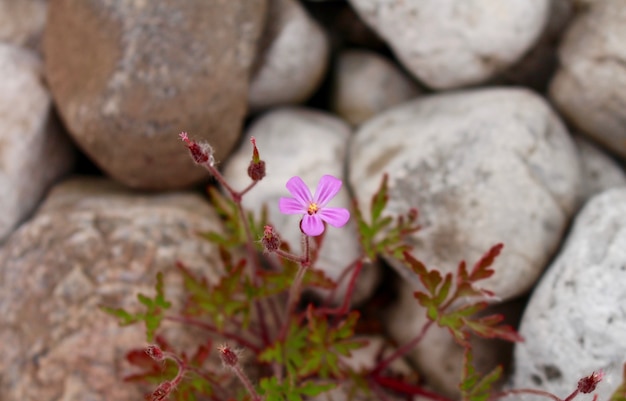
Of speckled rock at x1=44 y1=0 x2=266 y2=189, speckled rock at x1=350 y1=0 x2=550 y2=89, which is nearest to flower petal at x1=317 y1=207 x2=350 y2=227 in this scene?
speckled rock at x1=44 y1=0 x2=266 y2=189

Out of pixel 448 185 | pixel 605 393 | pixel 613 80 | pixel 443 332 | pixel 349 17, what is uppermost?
pixel 349 17

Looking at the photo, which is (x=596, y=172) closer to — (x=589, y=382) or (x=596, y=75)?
(x=596, y=75)

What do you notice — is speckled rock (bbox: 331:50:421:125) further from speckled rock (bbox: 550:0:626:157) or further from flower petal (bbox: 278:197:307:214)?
flower petal (bbox: 278:197:307:214)

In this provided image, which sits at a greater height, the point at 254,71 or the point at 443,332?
the point at 254,71

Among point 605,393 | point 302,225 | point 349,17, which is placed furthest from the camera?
point 349,17

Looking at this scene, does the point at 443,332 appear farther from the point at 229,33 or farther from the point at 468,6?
the point at 229,33

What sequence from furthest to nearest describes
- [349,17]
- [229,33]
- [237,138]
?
1. [349,17]
2. [237,138]
3. [229,33]

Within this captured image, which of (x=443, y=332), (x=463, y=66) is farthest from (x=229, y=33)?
(x=443, y=332)
